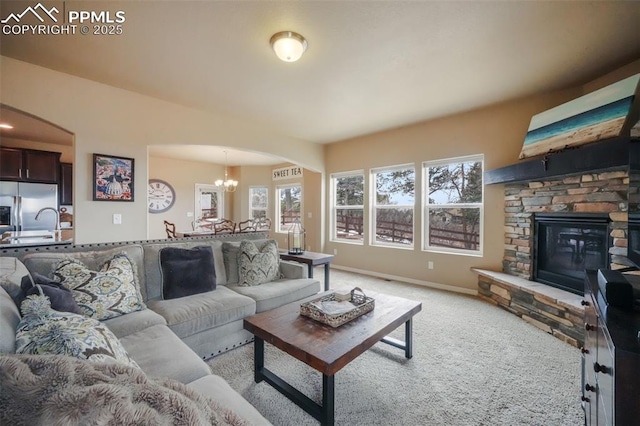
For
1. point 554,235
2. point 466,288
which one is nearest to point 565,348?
point 554,235

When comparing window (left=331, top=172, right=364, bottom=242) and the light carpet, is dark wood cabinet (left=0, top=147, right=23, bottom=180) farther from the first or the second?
window (left=331, top=172, right=364, bottom=242)

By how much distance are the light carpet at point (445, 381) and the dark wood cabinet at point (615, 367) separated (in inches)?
21.9

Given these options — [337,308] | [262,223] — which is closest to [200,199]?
[262,223]

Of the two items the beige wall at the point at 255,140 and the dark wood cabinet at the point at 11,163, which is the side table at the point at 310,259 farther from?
the dark wood cabinet at the point at 11,163

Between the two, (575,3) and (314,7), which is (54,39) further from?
(575,3)

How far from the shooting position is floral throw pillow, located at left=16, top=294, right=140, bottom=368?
81 centimetres

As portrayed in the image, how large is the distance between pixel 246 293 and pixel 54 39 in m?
2.70

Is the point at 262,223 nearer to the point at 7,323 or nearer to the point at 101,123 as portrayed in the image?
the point at 101,123

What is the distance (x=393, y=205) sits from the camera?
4.75 m

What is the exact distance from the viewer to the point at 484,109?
144 inches

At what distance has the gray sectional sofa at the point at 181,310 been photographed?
119 cm

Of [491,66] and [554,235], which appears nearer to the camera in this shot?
[491,66]

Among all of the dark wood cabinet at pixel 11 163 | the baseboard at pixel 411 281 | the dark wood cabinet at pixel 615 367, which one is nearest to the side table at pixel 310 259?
the baseboard at pixel 411 281

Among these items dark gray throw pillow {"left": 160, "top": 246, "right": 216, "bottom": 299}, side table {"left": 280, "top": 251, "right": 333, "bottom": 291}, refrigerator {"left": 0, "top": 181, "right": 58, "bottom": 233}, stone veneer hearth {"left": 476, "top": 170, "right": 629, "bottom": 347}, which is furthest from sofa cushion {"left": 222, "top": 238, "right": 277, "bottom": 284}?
refrigerator {"left": 0, "top": 181, "right": 58, "bottom": 233}
